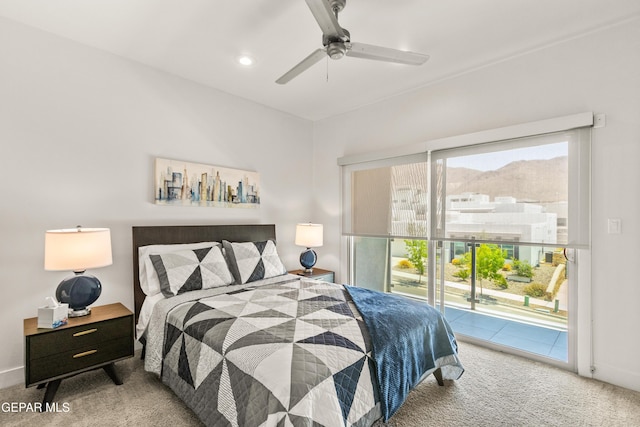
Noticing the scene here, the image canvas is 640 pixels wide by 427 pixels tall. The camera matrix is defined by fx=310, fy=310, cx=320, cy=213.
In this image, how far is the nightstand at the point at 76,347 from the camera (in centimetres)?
191

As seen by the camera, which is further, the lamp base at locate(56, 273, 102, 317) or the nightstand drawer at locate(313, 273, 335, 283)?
the nightstand drawer at locate(313, 273, 335, 283)

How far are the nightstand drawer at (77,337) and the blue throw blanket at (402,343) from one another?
1.70 m

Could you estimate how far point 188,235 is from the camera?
3082 millimetres

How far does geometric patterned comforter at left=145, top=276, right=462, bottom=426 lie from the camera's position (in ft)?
4.27

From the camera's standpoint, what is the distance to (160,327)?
2229mm

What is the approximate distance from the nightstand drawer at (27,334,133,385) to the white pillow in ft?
1.30

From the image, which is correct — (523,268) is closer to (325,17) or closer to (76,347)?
(325,17)

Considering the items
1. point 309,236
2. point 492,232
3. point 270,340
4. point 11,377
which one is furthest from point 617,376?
point 11,377

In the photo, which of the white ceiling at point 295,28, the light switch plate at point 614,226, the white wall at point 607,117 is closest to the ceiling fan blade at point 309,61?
the white ceiling at point 295,28

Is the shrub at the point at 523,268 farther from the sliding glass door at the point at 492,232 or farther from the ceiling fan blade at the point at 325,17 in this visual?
the ceiling fan blade at the point at 325,17

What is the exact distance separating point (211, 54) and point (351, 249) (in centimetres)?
273

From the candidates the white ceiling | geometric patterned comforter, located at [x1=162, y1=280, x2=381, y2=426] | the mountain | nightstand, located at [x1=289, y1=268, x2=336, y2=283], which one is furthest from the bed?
the white ceiling

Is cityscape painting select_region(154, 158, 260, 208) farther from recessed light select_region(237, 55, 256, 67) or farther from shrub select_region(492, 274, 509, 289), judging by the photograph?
shrub select_region(492, 274, 509, 289)

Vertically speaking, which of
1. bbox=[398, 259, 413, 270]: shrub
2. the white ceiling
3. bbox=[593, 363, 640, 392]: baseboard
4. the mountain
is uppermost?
the white ceiling
